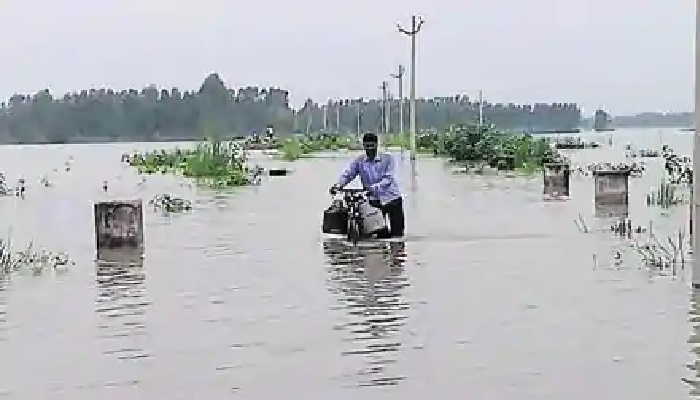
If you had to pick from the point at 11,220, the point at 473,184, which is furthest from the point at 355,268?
the point at 473,184

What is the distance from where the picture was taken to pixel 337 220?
15188 millimetres

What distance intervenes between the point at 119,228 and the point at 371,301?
17.5ft

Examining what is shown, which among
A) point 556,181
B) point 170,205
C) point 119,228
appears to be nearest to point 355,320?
point 119,228

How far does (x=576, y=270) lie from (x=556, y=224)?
5341 millimetres

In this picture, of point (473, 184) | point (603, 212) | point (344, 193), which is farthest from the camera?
point (473, 184)

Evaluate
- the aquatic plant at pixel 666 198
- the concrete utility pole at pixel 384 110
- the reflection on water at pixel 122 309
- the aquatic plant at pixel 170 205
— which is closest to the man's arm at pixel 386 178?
the reflection on water at pixel 122 309

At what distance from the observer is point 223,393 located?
678 cm

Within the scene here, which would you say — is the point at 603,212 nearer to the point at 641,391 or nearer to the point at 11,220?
the point at 11,220

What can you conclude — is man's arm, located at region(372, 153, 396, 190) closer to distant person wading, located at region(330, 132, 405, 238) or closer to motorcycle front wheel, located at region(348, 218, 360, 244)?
distant person wading, located at region(330, 132, 405, 238)

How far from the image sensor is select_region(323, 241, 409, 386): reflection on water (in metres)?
7.44

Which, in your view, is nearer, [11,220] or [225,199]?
[11,220]

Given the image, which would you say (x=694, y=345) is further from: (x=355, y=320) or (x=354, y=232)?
(x=354, y=232)

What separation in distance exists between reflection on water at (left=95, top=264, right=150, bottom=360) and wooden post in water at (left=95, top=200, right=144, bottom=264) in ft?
4.15

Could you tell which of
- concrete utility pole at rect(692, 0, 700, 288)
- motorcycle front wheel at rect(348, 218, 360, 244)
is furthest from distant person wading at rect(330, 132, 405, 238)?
concrete utility pole at rect(692, 0, 700, 288)
